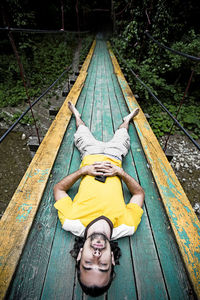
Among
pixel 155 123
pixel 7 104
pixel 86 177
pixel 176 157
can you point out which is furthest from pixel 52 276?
pixel 7 104

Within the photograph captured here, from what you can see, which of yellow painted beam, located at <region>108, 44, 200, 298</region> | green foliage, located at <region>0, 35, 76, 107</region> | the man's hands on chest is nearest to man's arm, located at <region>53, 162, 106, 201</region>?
the man's hands on chest

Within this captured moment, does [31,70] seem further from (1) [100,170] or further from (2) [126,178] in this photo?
(2) [126,178]

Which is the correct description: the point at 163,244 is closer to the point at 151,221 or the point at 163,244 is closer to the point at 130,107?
the point at 151,221

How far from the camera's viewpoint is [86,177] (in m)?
1.40

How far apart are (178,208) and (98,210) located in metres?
0.70

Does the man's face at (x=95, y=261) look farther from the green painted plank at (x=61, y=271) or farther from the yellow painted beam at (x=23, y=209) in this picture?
the yellow painted beam at (x=23, y=209)

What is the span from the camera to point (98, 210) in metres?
1.16

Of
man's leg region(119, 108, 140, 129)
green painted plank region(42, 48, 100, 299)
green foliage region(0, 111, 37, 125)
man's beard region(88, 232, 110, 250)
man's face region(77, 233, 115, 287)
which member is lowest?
green foliage region(0, 111, 37, 125)

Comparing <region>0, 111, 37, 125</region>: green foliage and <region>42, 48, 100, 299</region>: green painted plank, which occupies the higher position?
<region>42, 48, 100, 299</region>: green painted plank

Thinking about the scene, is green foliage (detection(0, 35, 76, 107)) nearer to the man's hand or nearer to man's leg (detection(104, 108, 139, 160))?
man's leg (detection(104, 108, 139, 160))

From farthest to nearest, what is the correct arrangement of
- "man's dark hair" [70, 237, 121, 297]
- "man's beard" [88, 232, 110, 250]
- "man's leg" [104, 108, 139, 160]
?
"man's leg" [104, 108, 139, 160] < "man's beard" [88, 232, 110, 250] < "man's dark hair" [70, 237, 121, 297]

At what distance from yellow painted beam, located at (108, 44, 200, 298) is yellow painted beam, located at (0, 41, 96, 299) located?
1.09 m

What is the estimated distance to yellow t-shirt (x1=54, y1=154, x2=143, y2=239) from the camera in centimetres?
112

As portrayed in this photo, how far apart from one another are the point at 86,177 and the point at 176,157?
2.75 metres
